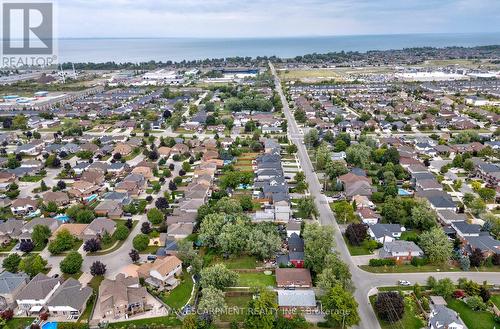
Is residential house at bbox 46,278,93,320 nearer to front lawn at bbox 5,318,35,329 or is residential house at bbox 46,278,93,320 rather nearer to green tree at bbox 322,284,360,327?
front lawn at bbox 5,318,35,329

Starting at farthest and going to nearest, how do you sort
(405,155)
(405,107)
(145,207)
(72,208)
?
(405,107), (405,155), (145,207), (72,208)

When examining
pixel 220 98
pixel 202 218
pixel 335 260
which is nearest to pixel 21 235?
pixel 202 218

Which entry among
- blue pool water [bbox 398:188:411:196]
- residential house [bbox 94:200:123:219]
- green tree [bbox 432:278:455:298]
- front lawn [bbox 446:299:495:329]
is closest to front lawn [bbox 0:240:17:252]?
residential house [bbox 94:200:123:219]

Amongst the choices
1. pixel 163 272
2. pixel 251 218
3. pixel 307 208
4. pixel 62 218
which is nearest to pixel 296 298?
pixel 163 272

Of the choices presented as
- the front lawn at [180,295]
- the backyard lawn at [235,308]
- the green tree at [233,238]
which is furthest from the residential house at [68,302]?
the green tree at [233,238]

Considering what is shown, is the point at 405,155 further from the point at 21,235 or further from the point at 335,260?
the point at 21,235

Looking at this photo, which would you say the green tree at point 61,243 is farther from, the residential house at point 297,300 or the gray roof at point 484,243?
the gray roof at point 484,243
